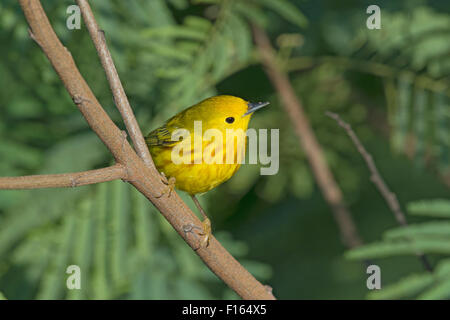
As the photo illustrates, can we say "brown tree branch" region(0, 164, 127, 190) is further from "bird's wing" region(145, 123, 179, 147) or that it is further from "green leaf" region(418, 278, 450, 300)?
"green leaf" region(418, 278, 450, 300)

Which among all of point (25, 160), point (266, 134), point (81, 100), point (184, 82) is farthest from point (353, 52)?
point (81, 100)

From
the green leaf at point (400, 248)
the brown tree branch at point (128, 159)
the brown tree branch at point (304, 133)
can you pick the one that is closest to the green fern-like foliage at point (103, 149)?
the brown tree branch at point (304, 133)

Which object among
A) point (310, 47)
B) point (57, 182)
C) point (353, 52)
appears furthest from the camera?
point (310, 47)

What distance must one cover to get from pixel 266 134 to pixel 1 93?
1.50 metres

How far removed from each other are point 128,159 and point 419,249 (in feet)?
4.08

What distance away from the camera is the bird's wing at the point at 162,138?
2057 mm

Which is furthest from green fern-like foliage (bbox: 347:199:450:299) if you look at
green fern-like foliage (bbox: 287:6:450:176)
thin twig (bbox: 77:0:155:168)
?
thin twig (bbox: 77:0:155:168)

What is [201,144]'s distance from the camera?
199 centimetres

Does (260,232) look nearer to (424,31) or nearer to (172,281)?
(172,281)

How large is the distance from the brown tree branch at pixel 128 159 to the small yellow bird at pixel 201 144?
0.32 m

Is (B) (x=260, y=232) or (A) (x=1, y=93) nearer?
(A) (x=1, y=93)

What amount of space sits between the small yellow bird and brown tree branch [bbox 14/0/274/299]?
0.32 m

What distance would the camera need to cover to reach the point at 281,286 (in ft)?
12.1

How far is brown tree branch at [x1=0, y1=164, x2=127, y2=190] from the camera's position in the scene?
3.92ft
